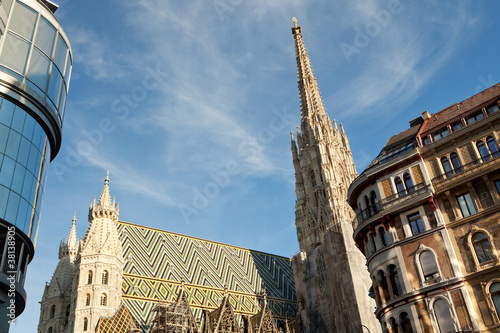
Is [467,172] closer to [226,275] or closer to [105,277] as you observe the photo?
[105,277]

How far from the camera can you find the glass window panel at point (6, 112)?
31.3 meters

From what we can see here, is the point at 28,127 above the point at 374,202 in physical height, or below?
above

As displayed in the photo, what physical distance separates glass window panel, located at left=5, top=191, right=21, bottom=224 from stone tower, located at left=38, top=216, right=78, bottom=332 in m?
19.0

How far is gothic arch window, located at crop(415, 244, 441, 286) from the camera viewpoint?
898 inches

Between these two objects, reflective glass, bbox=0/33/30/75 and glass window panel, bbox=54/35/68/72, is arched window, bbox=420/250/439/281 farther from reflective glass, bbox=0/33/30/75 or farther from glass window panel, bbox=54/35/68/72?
glass window panel, bbox=54/35/68/72

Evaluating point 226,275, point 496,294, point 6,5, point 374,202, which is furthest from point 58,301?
point 496,294

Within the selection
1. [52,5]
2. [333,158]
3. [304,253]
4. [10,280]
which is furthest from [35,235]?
[333,158]

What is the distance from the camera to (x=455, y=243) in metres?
23.0

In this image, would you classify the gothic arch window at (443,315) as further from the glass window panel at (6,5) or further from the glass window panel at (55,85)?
the glass window panel at (6,5)

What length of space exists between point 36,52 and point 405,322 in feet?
98.5

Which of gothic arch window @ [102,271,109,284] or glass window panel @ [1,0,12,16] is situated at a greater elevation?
glass window panel @ [1,0,12,16]

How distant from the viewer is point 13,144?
104ft

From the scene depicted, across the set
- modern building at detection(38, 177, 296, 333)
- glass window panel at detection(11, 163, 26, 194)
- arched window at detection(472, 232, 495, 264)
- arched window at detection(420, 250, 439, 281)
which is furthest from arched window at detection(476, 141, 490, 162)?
modern building at detection(38, 177, 296, 333)

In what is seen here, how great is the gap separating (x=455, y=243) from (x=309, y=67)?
57599mm
